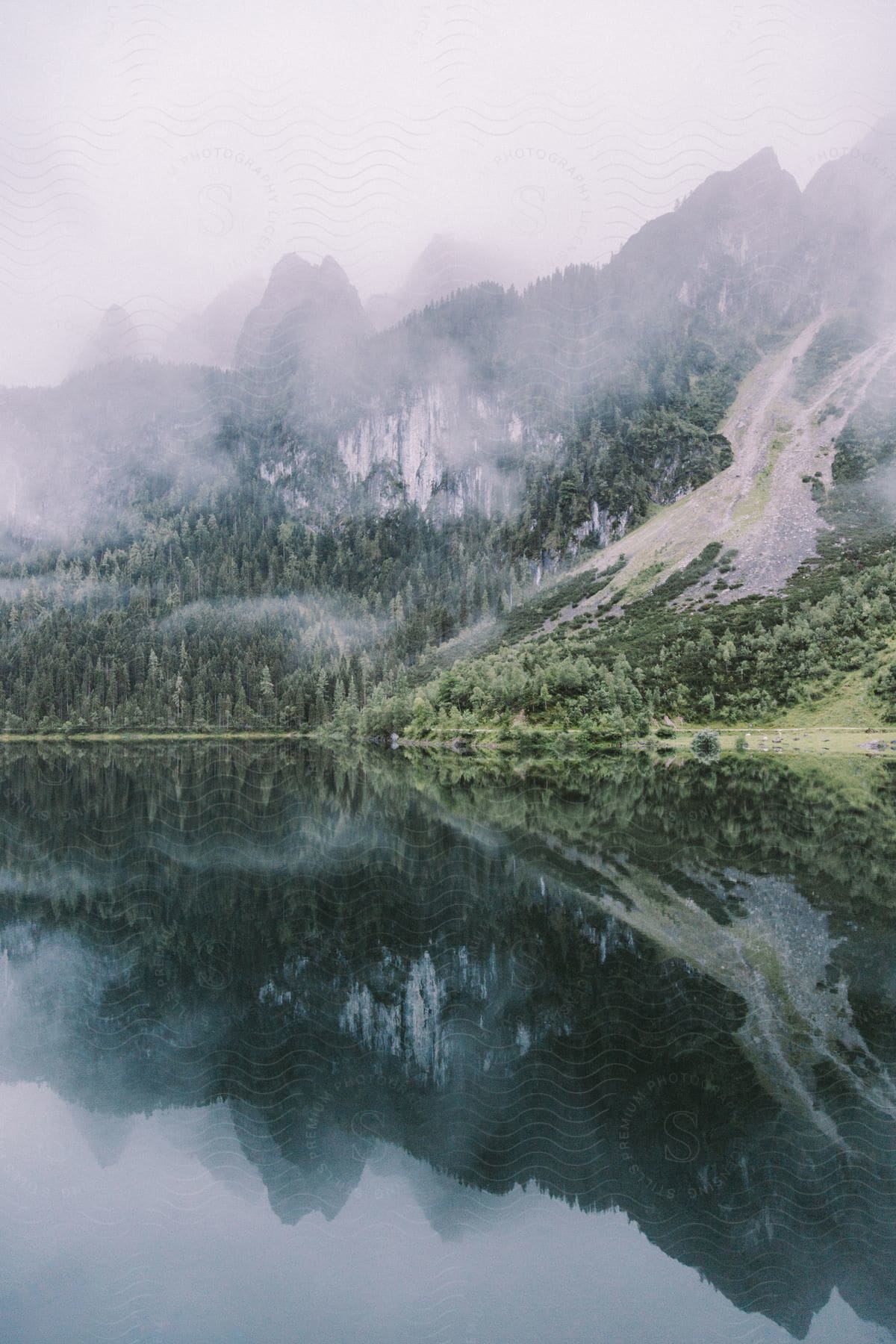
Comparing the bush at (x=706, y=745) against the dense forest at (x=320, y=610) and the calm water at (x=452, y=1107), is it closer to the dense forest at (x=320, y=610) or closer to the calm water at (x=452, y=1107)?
the calm water at (x=452, y=1107)

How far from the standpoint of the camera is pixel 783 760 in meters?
59.0

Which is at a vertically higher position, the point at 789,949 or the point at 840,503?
the point at 840,503

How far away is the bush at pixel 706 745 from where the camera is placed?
66.1 m

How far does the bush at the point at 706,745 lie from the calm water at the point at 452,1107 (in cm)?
4561

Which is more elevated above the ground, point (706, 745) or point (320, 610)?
point (320, 610)

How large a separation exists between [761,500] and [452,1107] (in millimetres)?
139154

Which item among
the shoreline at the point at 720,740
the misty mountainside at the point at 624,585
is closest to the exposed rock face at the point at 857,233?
the misty mountainside at the point at 624,585

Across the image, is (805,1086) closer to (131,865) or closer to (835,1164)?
(835,1164)

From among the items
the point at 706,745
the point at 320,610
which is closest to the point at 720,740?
the point at 706,745

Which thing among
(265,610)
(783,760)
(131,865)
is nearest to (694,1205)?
(131,865)

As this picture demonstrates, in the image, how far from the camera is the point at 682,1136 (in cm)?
885

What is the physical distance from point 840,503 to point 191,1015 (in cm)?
13357
